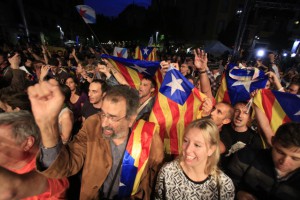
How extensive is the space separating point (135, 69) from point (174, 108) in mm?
1349

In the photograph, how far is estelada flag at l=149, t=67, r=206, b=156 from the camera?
317cm

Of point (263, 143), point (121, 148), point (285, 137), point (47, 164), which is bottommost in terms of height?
point (263, 143)

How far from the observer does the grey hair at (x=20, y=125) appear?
1675 millimetres

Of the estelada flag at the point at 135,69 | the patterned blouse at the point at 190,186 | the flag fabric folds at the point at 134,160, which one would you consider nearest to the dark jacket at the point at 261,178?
the patterned blouse at the point at 190,186

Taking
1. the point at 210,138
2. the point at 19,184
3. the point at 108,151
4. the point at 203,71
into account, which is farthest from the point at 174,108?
the point at 19,184

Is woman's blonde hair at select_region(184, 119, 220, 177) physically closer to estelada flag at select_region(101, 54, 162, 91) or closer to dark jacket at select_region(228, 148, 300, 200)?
dark jacket at select_region(228, 148, 300, 200)

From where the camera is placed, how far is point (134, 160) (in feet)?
7.20

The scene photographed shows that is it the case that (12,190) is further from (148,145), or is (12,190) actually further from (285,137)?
(285,137)

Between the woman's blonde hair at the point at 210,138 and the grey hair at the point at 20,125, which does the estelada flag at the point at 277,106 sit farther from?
the grey hair at the point at 20,125

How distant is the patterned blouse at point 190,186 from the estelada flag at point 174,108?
1083 mm

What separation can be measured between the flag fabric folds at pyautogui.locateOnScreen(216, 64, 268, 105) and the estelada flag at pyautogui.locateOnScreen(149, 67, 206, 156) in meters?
1.21

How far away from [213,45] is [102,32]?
1476 inches

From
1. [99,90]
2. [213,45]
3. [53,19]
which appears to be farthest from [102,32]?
[99,90]

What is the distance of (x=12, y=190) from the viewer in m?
1.19
